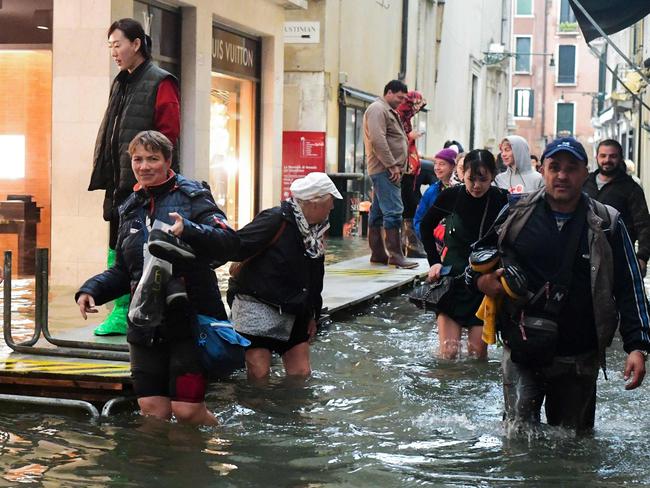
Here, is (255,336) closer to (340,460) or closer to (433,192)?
(340,460)

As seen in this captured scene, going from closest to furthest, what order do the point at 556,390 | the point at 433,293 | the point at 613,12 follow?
the point at 556,390 < the point at 433,293 < the point at 613,12

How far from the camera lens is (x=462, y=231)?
9.40m

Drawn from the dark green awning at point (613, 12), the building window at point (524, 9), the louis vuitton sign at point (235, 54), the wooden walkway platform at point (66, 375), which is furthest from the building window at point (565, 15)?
the wooden walkway platform at point (66, 375)

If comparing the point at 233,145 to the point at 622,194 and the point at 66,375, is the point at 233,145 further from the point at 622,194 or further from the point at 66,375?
the point at 66,375

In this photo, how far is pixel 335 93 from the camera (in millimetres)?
25328

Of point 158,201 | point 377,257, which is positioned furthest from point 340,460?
point 377,257

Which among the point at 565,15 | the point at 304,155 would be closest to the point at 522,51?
the point at 565,15

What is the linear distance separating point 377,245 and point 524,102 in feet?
218

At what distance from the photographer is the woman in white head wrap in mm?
7824

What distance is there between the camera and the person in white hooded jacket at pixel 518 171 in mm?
10805

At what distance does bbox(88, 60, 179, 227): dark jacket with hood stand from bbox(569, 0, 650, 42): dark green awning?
21.2 ft

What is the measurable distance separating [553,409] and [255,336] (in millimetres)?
2241

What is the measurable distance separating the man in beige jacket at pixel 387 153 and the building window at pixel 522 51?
2509 inches

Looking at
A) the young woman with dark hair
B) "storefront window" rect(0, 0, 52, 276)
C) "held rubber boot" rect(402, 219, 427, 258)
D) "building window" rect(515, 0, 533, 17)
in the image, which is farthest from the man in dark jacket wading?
"building window" rect(515, 0, 533, 17)
